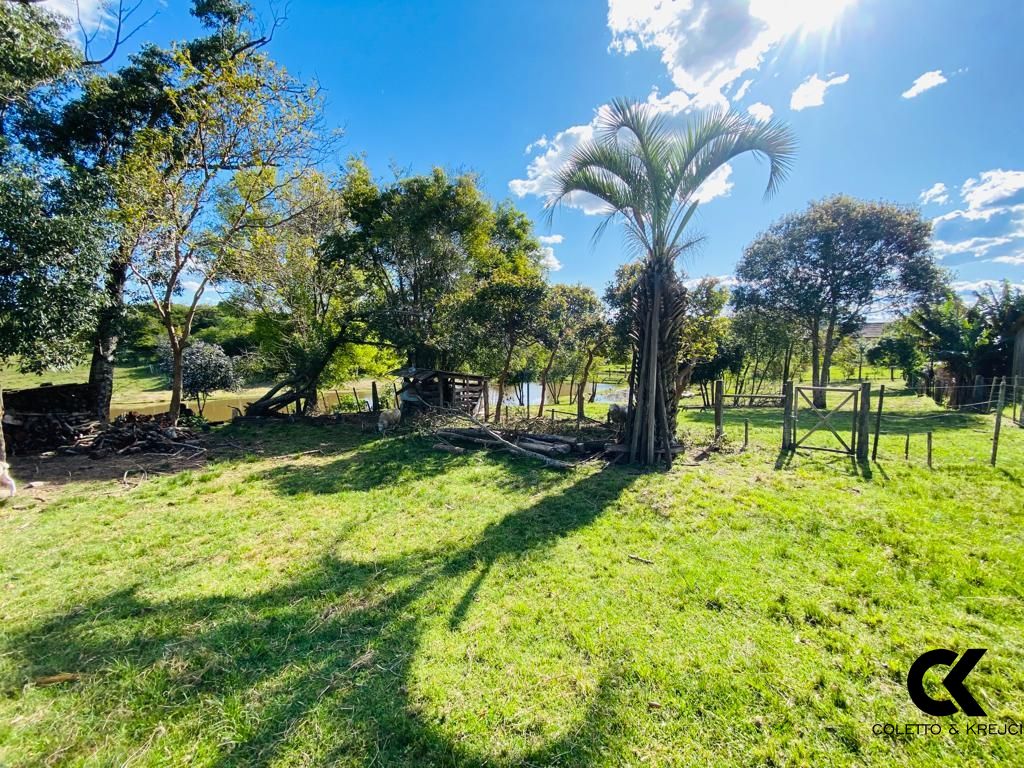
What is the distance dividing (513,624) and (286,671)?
1.54 m

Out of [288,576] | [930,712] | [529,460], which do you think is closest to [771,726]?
[930,712]

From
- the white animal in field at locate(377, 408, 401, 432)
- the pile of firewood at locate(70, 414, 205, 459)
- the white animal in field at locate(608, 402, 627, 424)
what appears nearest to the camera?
the pile of firewood at locate(70, 414, 205, 459)

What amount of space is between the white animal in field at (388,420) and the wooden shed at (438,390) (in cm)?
62

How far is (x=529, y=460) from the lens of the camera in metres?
7.70

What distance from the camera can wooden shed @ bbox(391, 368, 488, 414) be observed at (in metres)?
11.9

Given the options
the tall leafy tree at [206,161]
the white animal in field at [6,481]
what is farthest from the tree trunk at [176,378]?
the white animal in field at [6,481]

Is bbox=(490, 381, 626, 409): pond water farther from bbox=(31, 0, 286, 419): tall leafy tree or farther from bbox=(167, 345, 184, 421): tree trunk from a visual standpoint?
bbox=(31, 0, 286, 419): tall leafy tree

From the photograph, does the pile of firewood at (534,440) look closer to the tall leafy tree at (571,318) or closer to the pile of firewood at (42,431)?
the tall leafy tree at (571,318)

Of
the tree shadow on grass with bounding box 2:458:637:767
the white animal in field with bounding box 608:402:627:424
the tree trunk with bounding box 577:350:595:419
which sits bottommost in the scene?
the tree shadow on grass with bounding box 2:458:637:767

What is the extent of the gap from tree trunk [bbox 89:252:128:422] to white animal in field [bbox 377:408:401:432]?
22.5 ft

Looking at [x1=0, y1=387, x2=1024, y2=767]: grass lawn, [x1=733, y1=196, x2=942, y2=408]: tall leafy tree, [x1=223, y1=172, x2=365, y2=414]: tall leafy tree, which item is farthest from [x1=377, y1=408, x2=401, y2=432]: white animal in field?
[x1=733, y1=196, x2=942, y2=408]: tall leafy tree

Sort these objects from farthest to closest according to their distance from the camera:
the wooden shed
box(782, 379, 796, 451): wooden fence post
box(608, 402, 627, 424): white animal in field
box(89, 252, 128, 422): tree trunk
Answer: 1. the wooden shed
2. box(89, 252, 128, 422): tree trunk
3. box(608, 402, 627, 424): white animal in field
4. box(782, 379, 796, 451): wooden fence post

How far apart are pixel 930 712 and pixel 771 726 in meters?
0.93

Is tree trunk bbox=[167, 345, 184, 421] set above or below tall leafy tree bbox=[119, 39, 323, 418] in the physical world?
below
